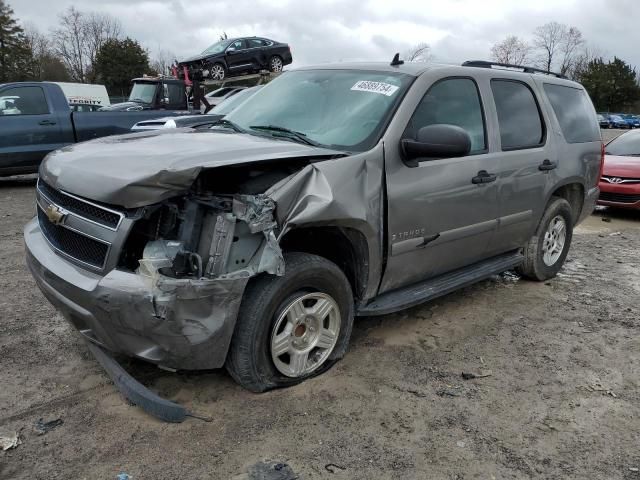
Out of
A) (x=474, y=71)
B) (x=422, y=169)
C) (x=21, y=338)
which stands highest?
(x=474, y=71)

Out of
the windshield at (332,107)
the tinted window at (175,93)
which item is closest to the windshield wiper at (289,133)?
the windshield at (332,107)

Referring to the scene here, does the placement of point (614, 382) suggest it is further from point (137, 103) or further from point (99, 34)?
point (99, 34)

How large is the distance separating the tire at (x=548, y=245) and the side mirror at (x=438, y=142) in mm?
2054

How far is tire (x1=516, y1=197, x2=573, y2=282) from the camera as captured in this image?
4.94 metres

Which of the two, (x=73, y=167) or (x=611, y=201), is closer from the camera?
(x=73, y=167)

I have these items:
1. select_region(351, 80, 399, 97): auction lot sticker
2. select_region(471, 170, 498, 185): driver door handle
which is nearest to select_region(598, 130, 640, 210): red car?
select_region(471, 170, 498, 185): driver door handle

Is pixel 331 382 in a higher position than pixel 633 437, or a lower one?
lower

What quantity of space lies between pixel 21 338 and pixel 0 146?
675cm

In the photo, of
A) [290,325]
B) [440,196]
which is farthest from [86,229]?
[440,196]

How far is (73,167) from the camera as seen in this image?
2.84m

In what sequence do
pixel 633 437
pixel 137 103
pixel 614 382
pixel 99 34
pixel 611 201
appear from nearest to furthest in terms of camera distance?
pixel 633 437 → pixel 614 382 → pixel 611 201 → pixel 137 103 → pixel 99 34

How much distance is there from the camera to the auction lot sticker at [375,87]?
352cm

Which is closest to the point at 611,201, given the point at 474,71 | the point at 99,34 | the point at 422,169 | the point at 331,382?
the point at 474,71

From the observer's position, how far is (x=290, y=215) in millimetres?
2654
